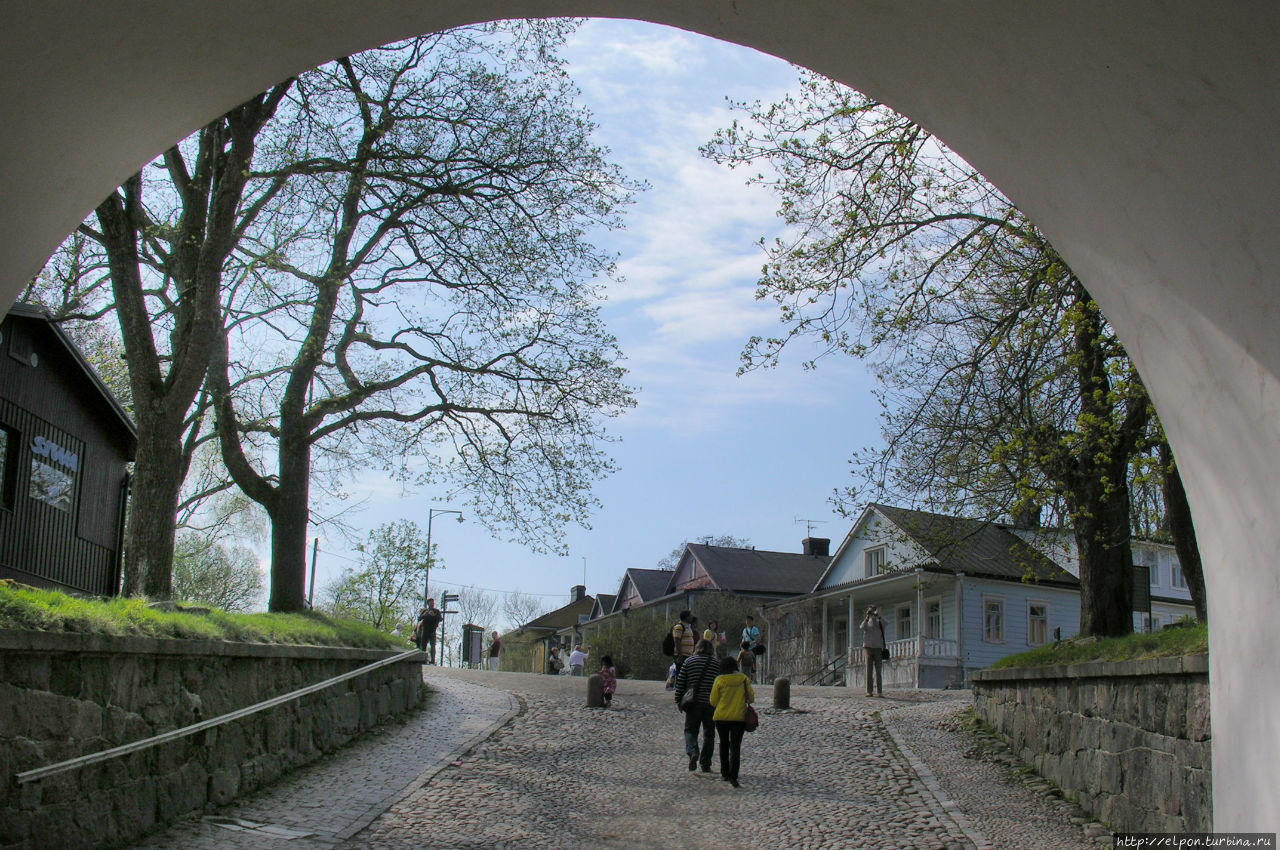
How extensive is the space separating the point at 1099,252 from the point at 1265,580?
1160mm

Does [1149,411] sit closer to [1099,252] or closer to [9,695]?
[1099,252]

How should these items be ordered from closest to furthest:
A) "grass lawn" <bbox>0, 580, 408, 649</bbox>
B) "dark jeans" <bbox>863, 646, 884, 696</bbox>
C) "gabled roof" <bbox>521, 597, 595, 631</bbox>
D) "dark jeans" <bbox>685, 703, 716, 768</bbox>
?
"grass lawn" <bbox>0, 580, 408, 649</bbox>
"dark jeans" <bbox>685, 703, 716, 768</bbox>
"dark jeans" <bbox>863, 646, 884, 696</bbox>
"gabled roof" <bbox>521, 597, 595, 631</bbox>

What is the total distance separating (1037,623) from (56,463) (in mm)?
29142

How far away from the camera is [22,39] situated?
10.4 feet

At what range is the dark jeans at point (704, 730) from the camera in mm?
11938

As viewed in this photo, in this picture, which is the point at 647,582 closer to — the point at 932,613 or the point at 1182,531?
the point at 932,613

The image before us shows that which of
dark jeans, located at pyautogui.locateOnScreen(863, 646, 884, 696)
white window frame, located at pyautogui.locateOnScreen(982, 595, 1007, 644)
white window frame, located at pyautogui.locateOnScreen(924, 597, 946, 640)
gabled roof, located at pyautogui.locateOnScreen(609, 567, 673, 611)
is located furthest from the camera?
gabled roof, located at pyautogui.locateOnScreen(609, 567, 673, 611)

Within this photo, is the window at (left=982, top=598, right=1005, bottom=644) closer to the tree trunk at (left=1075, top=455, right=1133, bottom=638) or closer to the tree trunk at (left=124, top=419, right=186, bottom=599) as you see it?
the tree trunk at (left=1075, top=455, right=1133, bottom=638)

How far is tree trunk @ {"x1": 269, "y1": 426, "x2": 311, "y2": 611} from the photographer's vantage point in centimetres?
1720

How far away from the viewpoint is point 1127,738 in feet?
29.8

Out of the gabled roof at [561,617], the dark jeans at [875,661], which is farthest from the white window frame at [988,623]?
the gabled roof at [561,617]

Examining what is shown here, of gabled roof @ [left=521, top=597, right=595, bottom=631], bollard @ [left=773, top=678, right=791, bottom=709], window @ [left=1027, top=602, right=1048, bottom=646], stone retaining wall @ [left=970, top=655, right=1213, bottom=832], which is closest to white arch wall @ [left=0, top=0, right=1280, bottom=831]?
stone retaining wall @ [left=970, top=655, right=1213, bottom=832]

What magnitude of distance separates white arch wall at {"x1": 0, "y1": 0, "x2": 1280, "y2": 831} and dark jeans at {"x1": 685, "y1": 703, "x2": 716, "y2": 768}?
29.4ft

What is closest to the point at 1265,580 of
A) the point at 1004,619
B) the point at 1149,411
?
the point at 1149,411
